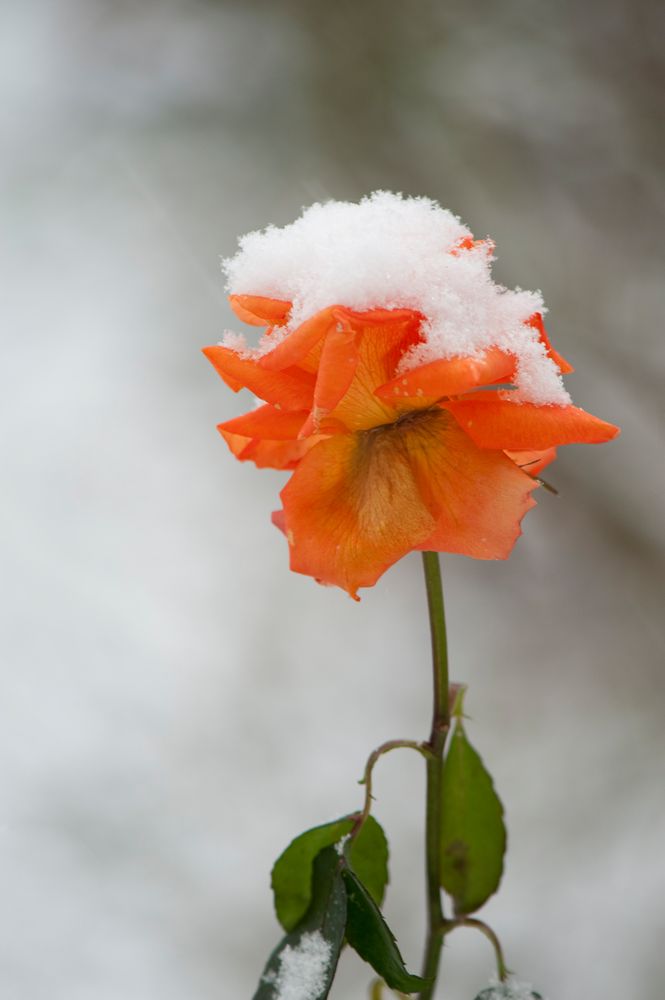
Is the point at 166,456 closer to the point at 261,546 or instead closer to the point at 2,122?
the point at 261,546

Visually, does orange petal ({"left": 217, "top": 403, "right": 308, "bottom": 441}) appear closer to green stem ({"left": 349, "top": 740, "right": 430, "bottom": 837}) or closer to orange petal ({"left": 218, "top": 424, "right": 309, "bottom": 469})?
orange petal ({"left": 218, "top": 424, "right": 309, "bottom": 469})

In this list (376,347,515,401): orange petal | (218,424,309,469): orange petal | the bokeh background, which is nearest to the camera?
(376,347,515,401): orange petal

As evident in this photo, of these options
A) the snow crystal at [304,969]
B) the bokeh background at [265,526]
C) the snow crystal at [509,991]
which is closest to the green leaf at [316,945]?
the snow crystal at [304,969]

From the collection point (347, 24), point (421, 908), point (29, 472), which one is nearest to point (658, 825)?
point (421, 908)

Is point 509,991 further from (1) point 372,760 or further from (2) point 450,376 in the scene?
(2) point 450,376

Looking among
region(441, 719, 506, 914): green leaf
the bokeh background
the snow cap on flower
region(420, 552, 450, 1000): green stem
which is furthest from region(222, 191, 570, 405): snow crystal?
the bokeh background

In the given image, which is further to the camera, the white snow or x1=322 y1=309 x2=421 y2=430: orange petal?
the white snow
